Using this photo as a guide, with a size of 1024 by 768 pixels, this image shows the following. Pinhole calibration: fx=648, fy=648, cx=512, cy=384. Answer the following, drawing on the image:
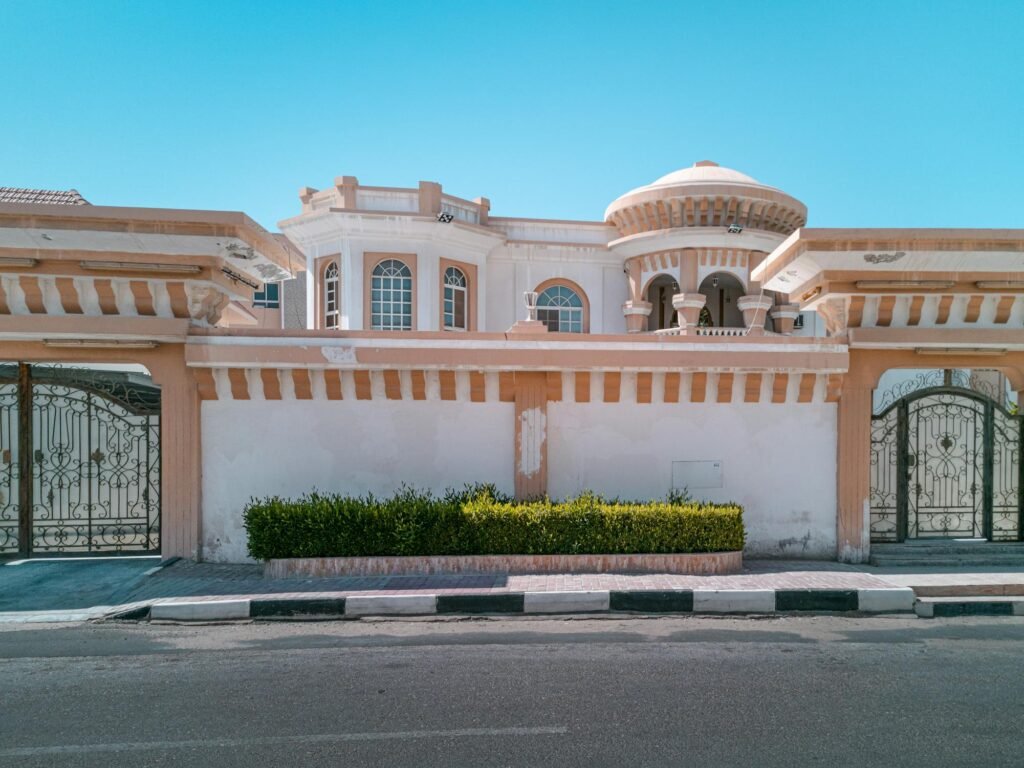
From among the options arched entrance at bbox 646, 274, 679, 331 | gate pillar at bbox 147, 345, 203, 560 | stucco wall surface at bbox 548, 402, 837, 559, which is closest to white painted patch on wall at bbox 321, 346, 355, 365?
gate pillar at bbox 147, 345, 203, 560

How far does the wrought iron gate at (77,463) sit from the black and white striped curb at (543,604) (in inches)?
104

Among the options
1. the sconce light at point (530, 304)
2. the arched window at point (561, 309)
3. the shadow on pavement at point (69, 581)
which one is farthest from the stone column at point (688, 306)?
the shadow on pavement at point (69, 581)

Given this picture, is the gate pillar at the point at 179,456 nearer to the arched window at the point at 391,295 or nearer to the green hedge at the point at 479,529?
the green hedge at the point at 479,529

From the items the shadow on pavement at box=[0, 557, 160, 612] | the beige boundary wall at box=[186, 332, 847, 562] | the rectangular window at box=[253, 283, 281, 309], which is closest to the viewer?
the shadow on pavement at box=[0, 557, 160, 612]

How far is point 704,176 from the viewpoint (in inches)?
711

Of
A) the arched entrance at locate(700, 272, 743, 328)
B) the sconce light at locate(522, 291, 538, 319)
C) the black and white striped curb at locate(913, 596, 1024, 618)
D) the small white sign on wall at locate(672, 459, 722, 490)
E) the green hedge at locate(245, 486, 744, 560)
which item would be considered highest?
the arched entrance at locate(700, 272, 743, 328)

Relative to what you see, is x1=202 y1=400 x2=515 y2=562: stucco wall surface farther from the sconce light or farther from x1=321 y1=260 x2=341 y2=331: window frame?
x1=321 y1=260 x2=341 y2=331: window frame

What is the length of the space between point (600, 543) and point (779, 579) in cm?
206

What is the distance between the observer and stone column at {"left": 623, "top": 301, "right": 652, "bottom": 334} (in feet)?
59.1

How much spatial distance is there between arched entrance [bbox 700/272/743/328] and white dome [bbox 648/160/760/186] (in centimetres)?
311

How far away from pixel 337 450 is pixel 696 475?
191 inches

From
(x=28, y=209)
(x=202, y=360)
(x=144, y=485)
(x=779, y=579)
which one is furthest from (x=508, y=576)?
(x=28, y=209)

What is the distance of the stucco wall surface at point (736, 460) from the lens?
877 centimetres

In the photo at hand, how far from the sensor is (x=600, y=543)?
7719mm
